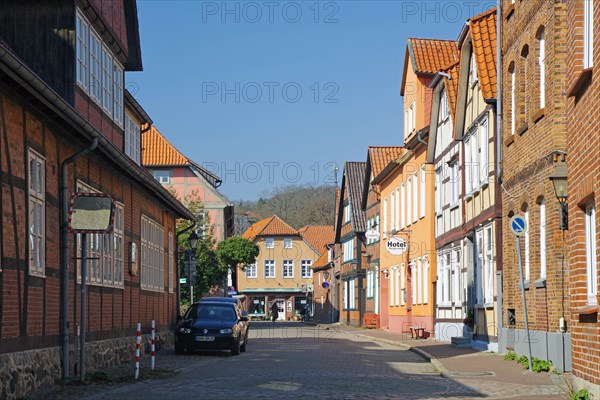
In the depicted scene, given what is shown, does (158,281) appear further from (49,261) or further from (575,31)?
(575,31)

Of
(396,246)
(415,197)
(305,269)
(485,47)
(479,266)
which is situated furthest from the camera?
(305,269)

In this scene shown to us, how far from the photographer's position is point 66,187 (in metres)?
18.0

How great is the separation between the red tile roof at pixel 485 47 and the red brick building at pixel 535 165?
219cm

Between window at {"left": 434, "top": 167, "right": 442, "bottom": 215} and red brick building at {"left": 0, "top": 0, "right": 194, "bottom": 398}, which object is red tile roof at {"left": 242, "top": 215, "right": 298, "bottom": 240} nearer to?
window at {"left": 434, "top": 167, "right": 442, "bottom": 215}

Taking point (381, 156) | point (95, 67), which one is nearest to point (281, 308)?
point (381, 156)

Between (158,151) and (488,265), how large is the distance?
4722 cm

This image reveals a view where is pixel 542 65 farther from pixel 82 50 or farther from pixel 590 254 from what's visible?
pixel 82 50

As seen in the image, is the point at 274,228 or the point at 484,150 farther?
the point at 274,228

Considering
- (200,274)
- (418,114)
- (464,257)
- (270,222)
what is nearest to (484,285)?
(464,257)

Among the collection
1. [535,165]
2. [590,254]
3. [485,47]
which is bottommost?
[590,254]

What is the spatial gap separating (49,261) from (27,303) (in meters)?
1.69

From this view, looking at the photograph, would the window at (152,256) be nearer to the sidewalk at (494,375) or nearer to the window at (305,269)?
the sidewalk at (494,375)

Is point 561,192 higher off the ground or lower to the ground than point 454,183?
lower

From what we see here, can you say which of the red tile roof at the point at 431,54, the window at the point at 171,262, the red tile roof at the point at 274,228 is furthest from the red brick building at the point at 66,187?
the red tile roof at the point at 274,228
